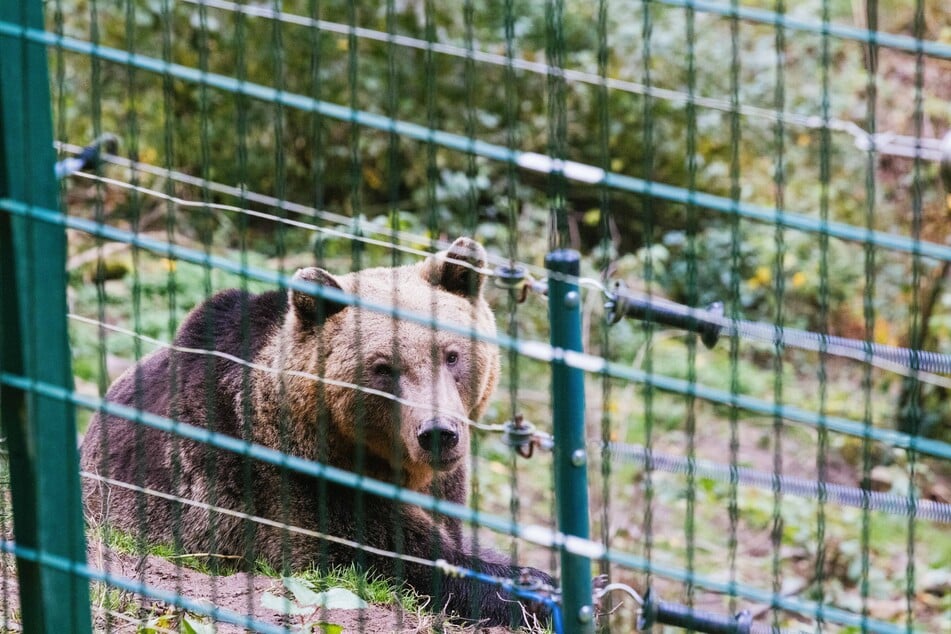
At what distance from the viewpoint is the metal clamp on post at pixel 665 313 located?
7.58ft

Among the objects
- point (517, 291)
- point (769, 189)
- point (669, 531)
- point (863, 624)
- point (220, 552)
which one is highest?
point (517, 291)

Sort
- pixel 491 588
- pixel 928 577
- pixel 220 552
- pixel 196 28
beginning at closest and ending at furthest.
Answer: pixel 491 588 < pixel 220 552 < pixel 928 577 < pixel 196 28

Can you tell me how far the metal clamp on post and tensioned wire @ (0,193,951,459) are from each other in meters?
0.10

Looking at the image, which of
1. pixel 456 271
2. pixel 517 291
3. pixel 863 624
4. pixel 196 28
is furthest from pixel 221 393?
pixel 196 28

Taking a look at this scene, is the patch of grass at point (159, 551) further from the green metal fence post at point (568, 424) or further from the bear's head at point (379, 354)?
the green metal fence post at point (568, 424)

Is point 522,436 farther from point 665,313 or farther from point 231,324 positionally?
point 231,324

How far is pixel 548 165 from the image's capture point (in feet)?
7.22

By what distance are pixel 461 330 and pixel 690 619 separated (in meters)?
0.67

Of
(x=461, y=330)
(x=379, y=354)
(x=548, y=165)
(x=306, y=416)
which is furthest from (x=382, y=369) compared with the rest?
(x=548, y=165)

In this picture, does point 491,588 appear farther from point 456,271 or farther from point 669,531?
point 669,531

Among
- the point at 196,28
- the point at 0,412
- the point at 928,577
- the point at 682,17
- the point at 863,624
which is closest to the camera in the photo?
the point at 863,624

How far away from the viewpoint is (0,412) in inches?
121

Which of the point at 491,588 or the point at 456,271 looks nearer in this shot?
the point at 491,588

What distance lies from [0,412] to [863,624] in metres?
2.07
